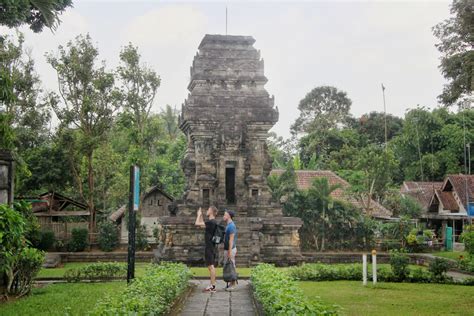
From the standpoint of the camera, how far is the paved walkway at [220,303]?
364 inches

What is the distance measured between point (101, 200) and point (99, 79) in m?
11.1

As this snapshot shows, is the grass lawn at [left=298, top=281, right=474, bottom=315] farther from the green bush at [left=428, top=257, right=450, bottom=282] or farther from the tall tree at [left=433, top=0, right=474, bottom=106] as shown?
the tall tree at [left=433, top=0, right=474, bottom=106]

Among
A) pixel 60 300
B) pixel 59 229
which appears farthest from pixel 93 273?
pixel 59 229

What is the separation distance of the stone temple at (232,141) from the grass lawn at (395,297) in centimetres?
610

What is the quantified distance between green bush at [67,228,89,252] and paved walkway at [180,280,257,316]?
1489 centimetres

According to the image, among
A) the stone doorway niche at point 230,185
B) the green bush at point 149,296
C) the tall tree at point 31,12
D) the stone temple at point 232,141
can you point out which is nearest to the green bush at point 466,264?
the stone temple at point 232,141

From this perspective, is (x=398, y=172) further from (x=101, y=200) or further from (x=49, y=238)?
(x=49, y=238)

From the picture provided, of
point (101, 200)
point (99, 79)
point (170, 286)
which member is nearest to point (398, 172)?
point (101, 200)

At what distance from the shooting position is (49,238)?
2570 cm

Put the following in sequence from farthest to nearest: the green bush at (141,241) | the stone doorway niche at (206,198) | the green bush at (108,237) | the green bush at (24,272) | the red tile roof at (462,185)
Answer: the red tile roof at (462,185), the green bush at (108,237), the green bush at (141,241), the stone doorway niche at (206,198), the green bush at (24,272)

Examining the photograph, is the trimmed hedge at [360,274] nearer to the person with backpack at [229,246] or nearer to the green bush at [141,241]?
the person with backpack at [229,246]

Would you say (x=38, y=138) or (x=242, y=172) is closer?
(x=242, y=172)

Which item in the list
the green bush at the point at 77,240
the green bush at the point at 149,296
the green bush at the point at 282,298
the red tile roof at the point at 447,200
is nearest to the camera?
the green bush at the point at 282,298

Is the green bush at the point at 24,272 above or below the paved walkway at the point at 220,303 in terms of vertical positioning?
above
